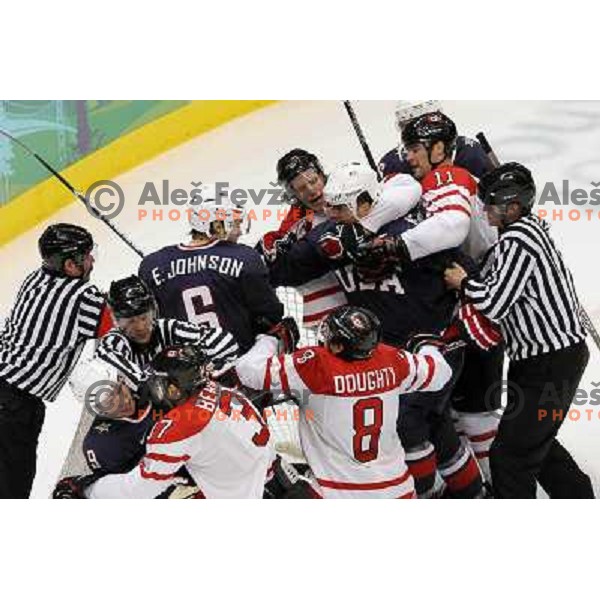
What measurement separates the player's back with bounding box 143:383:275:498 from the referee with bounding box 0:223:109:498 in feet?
1.31

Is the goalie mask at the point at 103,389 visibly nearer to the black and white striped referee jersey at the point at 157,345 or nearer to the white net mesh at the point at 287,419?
the black and white striped referee jersey at the point at 157,345

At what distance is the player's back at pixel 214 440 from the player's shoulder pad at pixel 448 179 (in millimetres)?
727

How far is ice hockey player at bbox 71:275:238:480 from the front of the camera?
3746 millimetres

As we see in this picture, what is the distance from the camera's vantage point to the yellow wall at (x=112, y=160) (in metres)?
4.07

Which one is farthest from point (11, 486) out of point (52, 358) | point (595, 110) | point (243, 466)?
point (595, 110)

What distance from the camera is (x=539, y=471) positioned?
161 inches

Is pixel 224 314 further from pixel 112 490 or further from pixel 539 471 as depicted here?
pixel 539 471

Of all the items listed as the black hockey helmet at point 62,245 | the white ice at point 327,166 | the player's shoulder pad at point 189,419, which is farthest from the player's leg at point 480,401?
the black hockey helmet at point 62,245

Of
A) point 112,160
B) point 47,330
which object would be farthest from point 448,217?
point 47,330

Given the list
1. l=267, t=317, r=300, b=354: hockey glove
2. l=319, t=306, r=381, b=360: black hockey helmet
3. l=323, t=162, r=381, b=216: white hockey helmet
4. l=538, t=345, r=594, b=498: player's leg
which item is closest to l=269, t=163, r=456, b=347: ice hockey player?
l=323, t=162, r=381, b=216: white hockey helmet

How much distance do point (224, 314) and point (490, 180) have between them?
73 centimetres

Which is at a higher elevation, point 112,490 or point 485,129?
point 485,129

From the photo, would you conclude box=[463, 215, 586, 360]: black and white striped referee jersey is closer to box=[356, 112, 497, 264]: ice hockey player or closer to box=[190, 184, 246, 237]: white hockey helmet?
box=[356, 112, 497, 264]: ice hockey player

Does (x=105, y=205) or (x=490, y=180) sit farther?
(x=105, y=205)
